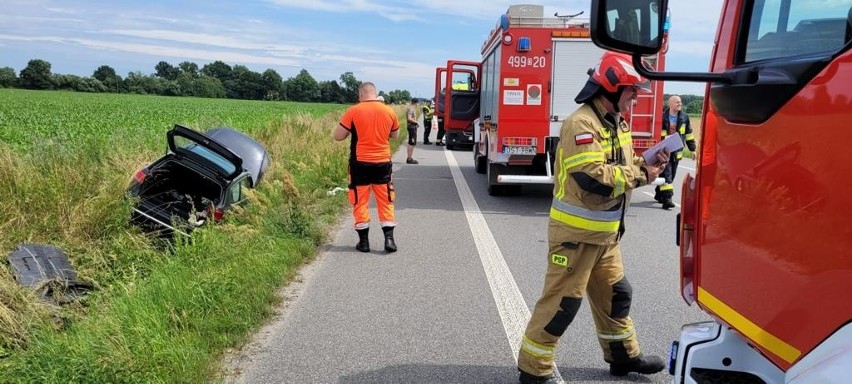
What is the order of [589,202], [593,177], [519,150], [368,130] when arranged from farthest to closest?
[519,150] → [368,130] → [589,202] → [593,177]

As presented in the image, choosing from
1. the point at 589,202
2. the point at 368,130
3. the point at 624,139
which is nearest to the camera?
the point at 589,202

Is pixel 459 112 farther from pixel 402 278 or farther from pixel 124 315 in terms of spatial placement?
pixel 124 315

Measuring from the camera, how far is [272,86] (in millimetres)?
107188

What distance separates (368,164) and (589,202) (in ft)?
12.7

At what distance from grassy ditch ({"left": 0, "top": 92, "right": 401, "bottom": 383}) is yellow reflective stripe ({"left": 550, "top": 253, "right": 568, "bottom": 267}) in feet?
6.53

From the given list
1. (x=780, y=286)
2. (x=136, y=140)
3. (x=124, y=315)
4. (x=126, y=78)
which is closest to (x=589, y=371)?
(x=780, y=286)

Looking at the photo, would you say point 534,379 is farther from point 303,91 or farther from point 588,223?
point 303,91

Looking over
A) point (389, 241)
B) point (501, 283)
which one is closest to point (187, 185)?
point (389, 241)

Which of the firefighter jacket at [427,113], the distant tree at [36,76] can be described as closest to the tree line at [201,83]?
the distant tree at [36,76]

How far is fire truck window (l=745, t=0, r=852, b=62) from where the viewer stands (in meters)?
1.60

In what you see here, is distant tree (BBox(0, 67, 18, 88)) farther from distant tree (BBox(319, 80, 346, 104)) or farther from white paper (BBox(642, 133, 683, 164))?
white paper (BBox(642, 133, 683, 164))

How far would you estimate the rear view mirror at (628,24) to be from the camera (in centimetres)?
179

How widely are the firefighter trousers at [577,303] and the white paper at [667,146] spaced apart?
1.73 feet

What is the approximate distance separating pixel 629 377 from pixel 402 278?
2.46 metres
